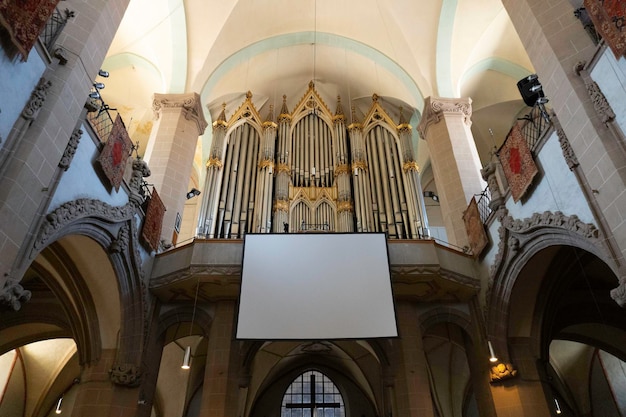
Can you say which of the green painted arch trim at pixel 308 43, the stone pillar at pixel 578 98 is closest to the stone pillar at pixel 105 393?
the stone pillar at pixel 578 98

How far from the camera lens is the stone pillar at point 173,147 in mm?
10359

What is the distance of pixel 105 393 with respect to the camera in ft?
25.2

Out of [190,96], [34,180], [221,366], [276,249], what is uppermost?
[190,96]

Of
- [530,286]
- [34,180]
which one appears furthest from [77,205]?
[530,286]

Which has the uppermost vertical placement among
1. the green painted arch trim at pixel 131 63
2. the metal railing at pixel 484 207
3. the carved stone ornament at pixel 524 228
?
the green painted arch trim at pixel 131 63

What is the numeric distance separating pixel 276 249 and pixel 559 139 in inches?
198

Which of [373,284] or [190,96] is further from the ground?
[190,96]

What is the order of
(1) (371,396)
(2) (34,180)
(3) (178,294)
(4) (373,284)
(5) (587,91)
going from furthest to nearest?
(1) (371,396) → (3) (178,294) → (4) (373,284) → (5) (587,91) → (2) (34,180)

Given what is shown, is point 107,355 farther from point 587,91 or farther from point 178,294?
point 587,91

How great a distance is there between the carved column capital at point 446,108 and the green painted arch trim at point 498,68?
4.21 feet

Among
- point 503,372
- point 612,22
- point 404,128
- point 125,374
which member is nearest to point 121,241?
point 125,374

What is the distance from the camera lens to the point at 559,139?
6156 millimetres

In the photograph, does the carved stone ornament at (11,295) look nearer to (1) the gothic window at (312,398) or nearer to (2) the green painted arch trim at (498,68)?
(1) the gothic window at (312,398)

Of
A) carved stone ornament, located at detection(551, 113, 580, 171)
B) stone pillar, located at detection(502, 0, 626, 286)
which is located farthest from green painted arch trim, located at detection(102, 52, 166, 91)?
carved stone ornament, located at detection(551, 113, 580, 171)
